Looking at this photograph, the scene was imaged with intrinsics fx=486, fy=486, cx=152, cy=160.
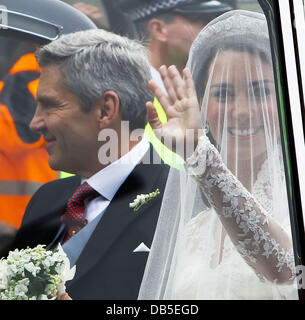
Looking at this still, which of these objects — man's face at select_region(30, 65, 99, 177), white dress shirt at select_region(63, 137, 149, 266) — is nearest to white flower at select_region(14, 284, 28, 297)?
white dress shirt at select_region(63, 137, 149, 266)

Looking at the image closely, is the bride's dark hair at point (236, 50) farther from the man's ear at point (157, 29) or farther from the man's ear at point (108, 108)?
the man's ear at point (108, 108)

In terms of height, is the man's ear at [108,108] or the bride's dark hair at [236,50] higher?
the bride's dark hair at [236,50]

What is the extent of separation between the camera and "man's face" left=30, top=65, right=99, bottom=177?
136cm

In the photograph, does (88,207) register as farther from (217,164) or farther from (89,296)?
(217,164)

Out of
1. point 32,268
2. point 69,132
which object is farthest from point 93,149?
point 32,268

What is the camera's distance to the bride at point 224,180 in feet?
3.92

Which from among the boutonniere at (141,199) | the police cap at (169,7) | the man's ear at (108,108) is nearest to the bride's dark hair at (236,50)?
the police cap at (169,7)

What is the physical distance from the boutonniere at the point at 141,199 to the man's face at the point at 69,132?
0.47 feet

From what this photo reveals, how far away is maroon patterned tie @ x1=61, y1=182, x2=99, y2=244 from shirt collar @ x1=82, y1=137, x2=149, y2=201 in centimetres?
2

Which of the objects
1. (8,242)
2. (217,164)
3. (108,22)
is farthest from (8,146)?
(217,164)

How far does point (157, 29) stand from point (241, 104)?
330mm

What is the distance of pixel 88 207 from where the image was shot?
53.1 inches

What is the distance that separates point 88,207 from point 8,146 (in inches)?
11.2

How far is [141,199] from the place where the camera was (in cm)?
133
